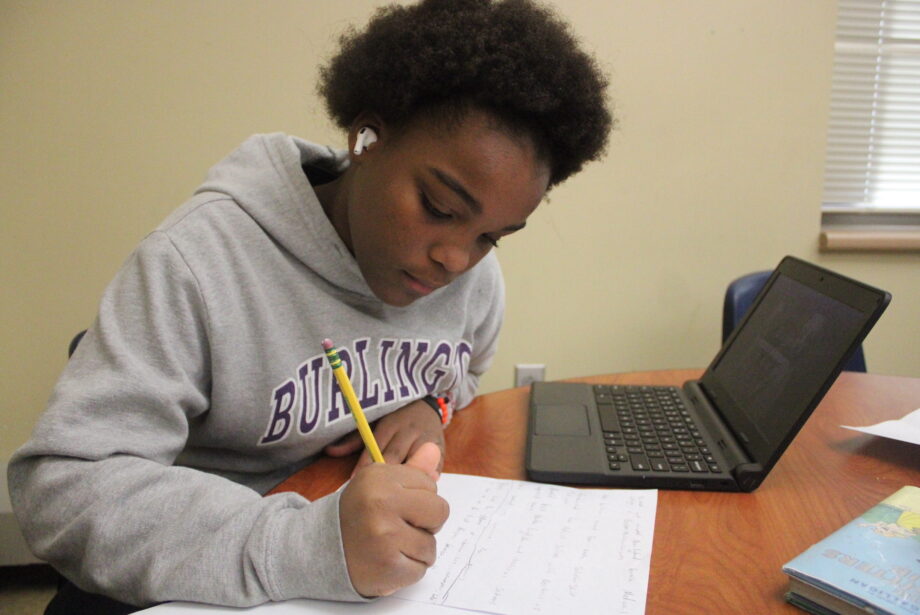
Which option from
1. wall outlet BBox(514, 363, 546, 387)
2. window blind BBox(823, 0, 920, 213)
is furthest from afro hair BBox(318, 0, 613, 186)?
window blind BBox(823, 0, 920, 213)

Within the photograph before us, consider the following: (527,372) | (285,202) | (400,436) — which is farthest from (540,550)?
(527,372)

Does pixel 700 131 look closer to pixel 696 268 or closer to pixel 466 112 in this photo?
pixel 696 268

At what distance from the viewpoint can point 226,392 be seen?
662 millimetres

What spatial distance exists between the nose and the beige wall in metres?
0.76

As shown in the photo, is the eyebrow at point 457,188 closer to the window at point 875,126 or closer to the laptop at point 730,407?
the laptop at point 730,407

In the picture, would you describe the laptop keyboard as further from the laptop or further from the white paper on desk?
the white paper on desk

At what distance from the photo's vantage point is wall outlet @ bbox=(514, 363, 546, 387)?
172 centimetres

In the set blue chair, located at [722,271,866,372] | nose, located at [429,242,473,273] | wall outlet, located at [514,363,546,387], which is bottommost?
wall outlet, located at [514,363,546,387]

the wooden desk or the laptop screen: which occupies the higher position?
the laptop screen

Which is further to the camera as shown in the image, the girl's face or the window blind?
the window blind

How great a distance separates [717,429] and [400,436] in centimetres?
38

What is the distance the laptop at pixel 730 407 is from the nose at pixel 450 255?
23 cm

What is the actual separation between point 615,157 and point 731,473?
3.71ft

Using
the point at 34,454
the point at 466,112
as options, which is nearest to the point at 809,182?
the point at 466,112
